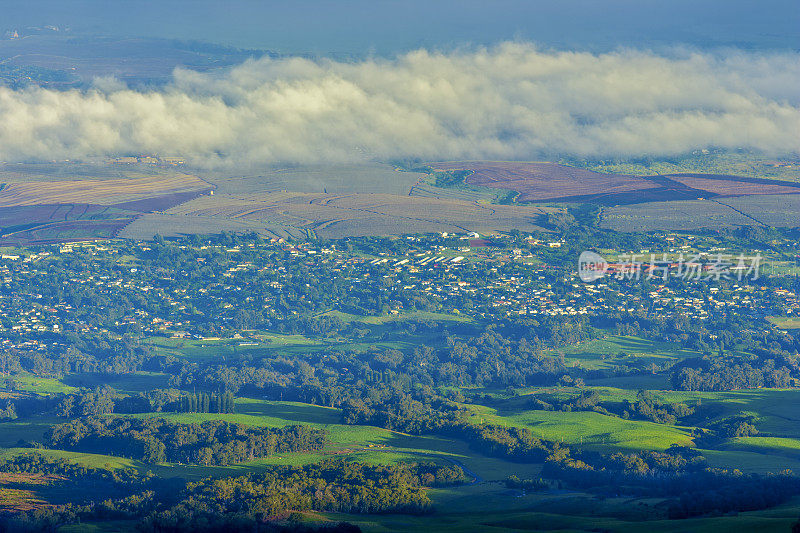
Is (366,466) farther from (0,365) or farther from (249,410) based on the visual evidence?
(0,365)

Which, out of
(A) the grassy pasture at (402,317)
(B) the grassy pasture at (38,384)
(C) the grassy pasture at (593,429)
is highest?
(A) the grassy pasture at (402,317)

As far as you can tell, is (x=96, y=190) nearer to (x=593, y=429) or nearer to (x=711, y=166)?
(x=711, y=166)

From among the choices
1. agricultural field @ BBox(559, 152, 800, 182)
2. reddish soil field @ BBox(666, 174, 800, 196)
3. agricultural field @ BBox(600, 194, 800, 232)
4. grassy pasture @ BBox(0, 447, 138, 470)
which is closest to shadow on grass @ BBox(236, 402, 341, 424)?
grassy pasture @ BBox(0, 447, 138, 470)

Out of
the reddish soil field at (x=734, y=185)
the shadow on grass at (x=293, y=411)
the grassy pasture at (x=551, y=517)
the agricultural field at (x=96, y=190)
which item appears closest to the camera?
the grassy pasture at (x=551, y=517)

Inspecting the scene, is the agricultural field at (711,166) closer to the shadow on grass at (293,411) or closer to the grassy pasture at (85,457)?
the shadow on grass at (293,411)

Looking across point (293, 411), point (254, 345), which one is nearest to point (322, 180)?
point (254, 345)

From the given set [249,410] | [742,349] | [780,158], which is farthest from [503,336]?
[780,158]

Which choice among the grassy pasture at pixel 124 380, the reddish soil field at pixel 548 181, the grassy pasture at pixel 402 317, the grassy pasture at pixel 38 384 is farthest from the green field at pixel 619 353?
the reddish soil field at pixel 548 181

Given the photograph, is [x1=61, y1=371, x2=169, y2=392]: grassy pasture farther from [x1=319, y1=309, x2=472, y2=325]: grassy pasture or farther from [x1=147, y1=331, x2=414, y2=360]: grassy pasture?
[x1=319, y1=309, x2=472, y2=325]: grassy pasture
